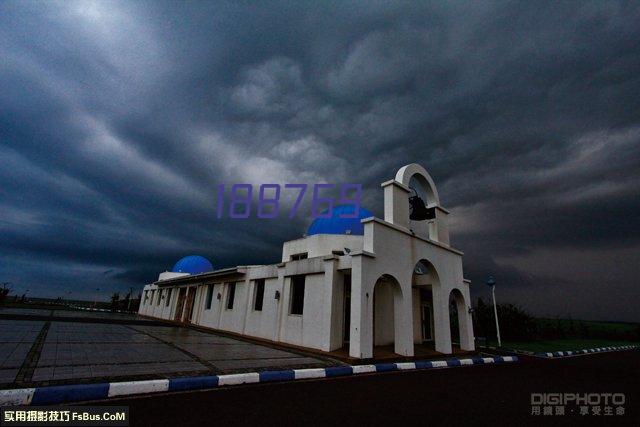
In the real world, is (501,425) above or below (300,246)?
below

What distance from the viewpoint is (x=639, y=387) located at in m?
7.97

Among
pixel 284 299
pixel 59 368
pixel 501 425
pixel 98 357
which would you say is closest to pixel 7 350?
pixel 98 357

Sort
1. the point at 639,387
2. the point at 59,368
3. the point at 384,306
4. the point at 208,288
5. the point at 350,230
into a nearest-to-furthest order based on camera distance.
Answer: the point at 59,368
the point at 639,387
the point at 384,306
the point at 350,230
the point at 208,288

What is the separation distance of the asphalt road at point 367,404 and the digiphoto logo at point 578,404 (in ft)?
0.35

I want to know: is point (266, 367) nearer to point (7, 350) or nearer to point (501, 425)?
point (501, 425)

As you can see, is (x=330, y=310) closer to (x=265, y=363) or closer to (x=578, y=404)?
(x=265, y=363)

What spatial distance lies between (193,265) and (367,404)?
32304mm

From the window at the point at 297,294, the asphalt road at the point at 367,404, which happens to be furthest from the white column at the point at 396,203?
the asphalt road at the point at 367,404

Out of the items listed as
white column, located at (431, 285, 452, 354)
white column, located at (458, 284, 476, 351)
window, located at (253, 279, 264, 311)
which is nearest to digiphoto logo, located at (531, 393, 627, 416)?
white column, located at (431, 285, 452, 354)

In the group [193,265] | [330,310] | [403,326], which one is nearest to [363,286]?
[330,310]

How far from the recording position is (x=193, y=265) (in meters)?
34.1

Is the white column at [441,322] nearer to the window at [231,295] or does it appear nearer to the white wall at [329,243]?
the white wall at [329,243]

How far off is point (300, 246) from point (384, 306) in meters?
5.83

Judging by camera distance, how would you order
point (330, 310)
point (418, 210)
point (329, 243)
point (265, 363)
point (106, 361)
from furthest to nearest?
point (329, 243) → point (418, 210) → point (330, 310) → point (265, 363) → point (106, 361)
